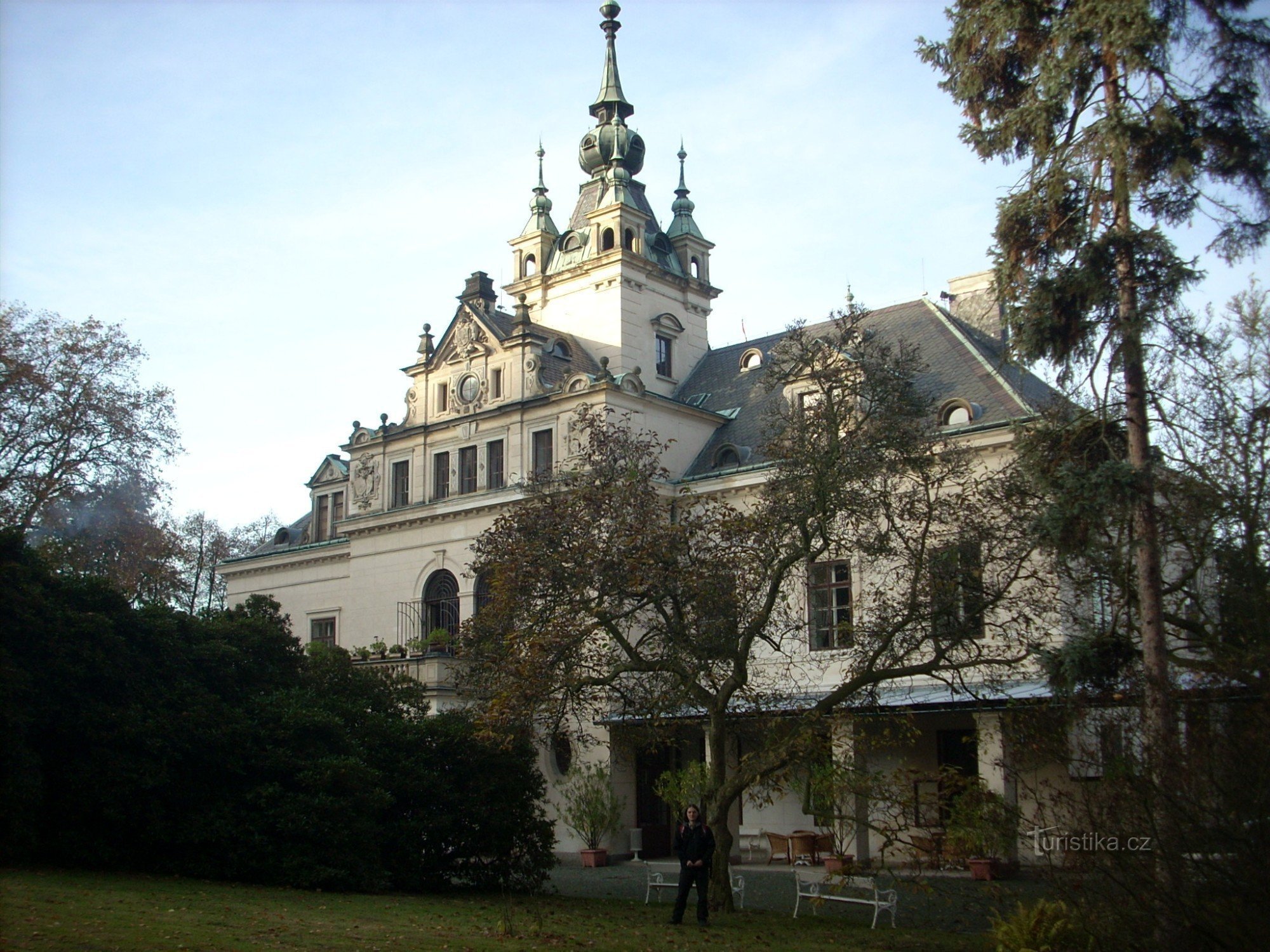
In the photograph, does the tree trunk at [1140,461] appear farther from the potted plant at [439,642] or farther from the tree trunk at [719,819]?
the potted plant at [439,642]

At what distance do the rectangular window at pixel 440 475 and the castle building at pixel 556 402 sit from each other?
1.8 inches

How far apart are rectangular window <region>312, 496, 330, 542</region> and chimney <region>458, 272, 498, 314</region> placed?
9.80 metres

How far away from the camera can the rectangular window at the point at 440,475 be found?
120ft

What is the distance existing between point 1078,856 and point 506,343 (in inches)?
1032

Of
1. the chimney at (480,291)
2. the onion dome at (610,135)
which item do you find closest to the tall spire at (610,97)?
the onion dome at (610,135)

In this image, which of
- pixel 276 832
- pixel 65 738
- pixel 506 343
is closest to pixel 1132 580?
pixel 276 832

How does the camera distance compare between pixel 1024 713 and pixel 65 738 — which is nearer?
pixel 1024 713

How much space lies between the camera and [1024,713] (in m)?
16.0

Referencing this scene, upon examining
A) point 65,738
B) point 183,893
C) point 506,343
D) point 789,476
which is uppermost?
point 506,343

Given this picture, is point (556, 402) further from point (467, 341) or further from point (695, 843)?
point (695, 843)

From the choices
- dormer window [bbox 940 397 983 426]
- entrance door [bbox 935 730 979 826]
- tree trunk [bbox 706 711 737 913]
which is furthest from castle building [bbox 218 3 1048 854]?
tree trunk [bbox 706 711 737 913]

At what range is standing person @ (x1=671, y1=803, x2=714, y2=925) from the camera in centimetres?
1647

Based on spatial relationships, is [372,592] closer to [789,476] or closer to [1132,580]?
[789,476]

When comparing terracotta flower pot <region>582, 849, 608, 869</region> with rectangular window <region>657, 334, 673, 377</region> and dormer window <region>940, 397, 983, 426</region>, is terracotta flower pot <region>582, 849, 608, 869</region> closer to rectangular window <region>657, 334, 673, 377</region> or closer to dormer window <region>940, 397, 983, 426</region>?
dormer window <region>940, 397, 983, 426</region>
